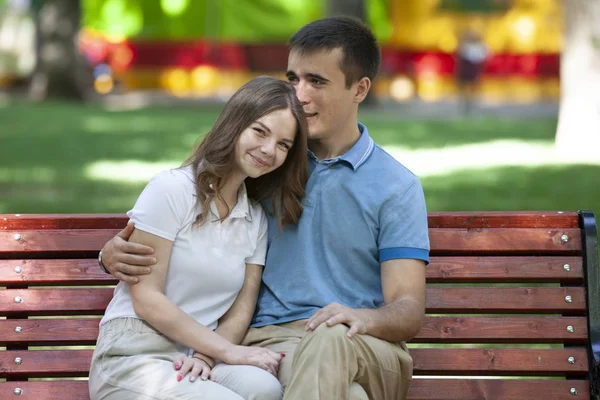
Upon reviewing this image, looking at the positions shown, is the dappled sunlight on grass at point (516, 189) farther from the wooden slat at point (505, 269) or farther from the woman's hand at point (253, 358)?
the woman's hand at point (253, 358)

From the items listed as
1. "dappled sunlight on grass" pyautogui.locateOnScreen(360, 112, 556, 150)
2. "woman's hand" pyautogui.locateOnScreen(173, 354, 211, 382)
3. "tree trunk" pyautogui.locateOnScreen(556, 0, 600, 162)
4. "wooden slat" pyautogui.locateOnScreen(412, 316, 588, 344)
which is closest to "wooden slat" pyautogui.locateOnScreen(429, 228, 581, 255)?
"wooden slat" pyautogui.locateOnScreen(412, 316, 588, 344)

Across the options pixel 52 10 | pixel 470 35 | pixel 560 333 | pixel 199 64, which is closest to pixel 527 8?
pixel 470 35

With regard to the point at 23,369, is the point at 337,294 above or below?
above

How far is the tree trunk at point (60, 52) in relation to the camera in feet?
95.8

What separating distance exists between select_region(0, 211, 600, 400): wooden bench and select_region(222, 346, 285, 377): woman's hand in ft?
2.13

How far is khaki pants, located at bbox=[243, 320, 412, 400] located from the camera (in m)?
3.52

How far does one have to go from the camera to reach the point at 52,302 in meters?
4.30

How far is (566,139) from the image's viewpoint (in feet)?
50.0

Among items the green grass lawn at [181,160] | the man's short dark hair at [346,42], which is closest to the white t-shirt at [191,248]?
the man's short dark hair at [346,42]

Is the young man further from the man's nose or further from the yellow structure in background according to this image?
the yellow structure in background

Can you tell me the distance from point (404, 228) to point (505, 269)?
21.0 inches

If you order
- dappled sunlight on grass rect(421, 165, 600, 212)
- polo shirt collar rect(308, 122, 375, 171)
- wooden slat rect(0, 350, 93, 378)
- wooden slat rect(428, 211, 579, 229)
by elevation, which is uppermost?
polo shirt collar rect(308, 122, 375, 171)

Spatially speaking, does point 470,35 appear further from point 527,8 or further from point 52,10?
point 52,10

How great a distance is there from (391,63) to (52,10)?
9411mm
